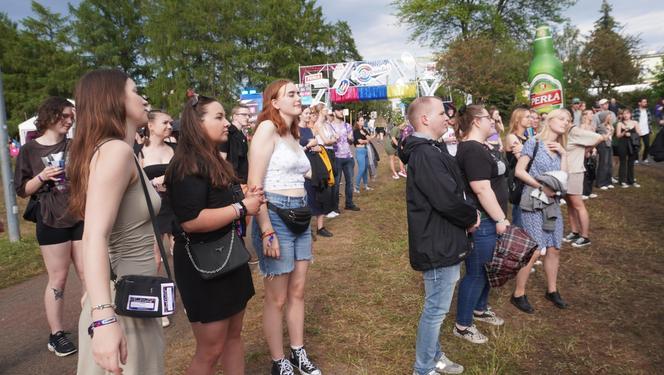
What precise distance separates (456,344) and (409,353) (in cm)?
43

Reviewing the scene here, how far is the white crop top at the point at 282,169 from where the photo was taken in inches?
111

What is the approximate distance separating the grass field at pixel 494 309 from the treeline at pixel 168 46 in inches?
1413

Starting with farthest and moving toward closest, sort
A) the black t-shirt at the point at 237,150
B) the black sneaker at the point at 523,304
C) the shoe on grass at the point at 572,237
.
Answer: the shoe on grass at the point at 572,237
the black t-shirt at the point at 237,150
the black sneaker at the point at 523,304

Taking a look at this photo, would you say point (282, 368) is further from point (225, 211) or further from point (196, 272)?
point (225, 211)

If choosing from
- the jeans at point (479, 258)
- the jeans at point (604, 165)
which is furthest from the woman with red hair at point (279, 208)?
the jeans at point (604, 165)

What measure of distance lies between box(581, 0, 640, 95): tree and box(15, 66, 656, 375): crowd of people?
2993 cm

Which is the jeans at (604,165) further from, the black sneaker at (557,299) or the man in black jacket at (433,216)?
the man in black jacket at (433,216)

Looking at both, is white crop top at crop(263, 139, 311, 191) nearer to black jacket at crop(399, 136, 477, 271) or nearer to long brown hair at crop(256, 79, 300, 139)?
long brown hair at crop(256, 79, 300, 139)

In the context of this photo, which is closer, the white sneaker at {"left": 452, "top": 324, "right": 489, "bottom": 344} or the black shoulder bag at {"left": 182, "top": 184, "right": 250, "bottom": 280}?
the black shoulder bag at {"left": 182, "top": 184, "right": 250, "bottom": 280}

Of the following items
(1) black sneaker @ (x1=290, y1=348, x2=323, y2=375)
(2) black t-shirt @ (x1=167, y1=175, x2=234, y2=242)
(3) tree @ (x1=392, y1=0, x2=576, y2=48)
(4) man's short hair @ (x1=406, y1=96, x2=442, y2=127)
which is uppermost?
(3) tree @ (x1=392, y1=0, x2=576, y2=48)

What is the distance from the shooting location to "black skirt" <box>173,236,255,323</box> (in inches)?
87.7

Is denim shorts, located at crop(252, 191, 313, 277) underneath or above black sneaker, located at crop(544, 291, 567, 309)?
above

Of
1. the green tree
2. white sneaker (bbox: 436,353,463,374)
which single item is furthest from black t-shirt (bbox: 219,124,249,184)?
the green tree

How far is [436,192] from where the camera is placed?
2.69 m
